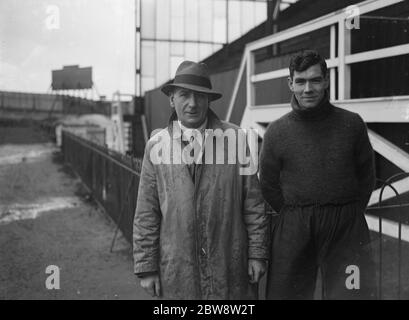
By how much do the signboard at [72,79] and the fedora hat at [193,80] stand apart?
30.5 metres

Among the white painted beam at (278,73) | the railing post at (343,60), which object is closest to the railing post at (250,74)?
the white painted beam at (278,73)

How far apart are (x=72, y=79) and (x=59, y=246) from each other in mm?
27374

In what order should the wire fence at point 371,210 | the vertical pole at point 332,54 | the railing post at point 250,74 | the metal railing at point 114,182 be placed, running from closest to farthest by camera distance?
the wire fence at point 371,210 → the vertical pole at point 332,54 → the metal railing at point 114,182 → the railing post at point 250,74

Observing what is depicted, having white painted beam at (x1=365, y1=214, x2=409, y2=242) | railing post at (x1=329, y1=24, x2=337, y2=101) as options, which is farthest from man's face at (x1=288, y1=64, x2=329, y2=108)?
railing post at (x1=329, y1=24, x2=337, y2=101)

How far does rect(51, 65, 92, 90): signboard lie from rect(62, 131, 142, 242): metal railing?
21835 mm

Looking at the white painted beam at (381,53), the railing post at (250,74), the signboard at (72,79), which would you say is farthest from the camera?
the signboard at (72,79)

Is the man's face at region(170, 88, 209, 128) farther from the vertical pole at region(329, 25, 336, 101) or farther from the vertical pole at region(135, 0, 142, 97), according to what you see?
the vertical pole at region(135, 0, 142, 97)

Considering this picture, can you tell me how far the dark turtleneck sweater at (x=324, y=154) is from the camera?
2.24 metres

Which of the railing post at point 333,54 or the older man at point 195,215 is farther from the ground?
the railing post at point 333,54

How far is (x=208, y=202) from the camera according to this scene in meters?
2.31

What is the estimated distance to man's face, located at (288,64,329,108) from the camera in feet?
7.32

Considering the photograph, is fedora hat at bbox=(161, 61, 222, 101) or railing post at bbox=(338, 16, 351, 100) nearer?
fedora hat at bbox=(161, 61, 222, 101)

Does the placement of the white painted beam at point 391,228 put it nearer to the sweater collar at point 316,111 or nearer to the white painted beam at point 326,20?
the white painted beam at point 326,20

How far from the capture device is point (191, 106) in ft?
7.54
